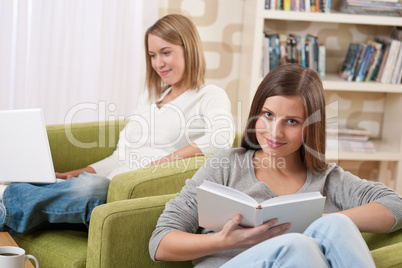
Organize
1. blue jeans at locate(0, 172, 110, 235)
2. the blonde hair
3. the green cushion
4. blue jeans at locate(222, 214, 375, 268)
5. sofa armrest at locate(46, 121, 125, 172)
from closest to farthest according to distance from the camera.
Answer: blue jeans at locate(222, 214, 375, 268) → the green cushion → blue jeans at locate(0, 172, 110, 235) → the blonde hair → sofa armrest at locate(46, 121, 125, 172)

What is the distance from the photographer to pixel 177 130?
2.40 meters

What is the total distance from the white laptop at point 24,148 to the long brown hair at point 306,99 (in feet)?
2.44

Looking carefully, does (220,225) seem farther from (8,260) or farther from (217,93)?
(217,93)

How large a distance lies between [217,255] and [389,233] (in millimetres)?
480

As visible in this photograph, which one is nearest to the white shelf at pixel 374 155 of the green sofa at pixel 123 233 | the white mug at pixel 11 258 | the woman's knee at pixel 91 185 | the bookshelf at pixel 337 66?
the bookshelf at pixel 337 66

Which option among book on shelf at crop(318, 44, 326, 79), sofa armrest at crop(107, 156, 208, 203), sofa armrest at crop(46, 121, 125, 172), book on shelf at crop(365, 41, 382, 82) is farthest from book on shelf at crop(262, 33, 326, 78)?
sofa armrest at crop(107, 156, 208, 203)

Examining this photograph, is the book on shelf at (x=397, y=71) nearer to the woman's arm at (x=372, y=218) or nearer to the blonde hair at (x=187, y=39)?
the blonde hair at (x=187, y=39)

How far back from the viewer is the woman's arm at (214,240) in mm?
1414

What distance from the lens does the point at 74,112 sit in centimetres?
347

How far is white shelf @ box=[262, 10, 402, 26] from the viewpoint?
3.25 m

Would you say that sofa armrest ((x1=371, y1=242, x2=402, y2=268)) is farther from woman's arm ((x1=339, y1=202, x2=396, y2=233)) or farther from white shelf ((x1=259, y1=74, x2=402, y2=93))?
white shelf ((x1=259, y1=74, x2=402, y2=93))

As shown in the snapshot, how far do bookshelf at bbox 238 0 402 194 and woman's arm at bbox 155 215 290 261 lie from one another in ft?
6.20

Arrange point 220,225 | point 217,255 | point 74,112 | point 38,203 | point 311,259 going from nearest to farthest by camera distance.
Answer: point 311,259
point 220,225
point 217,255
point 38,203
point 74,112

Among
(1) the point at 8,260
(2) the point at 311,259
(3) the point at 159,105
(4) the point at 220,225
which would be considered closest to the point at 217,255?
(4) the point at 220,225
